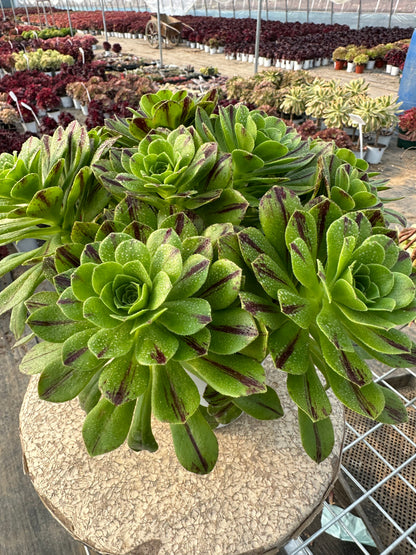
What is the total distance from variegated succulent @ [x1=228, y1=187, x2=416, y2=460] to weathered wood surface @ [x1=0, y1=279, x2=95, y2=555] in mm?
1338

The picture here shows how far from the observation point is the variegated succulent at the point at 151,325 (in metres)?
0.50

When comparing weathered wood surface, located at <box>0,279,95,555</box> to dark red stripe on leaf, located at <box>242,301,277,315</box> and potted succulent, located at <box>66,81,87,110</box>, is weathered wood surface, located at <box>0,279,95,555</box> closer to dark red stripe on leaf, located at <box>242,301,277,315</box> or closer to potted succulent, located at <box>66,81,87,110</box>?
dark red stripe on leaf, located at <box>242,301,277,315</box>

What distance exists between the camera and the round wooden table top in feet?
2.29

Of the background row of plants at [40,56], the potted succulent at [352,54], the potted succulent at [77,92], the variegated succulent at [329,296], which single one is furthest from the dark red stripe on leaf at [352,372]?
the potted succulent at [352,54]

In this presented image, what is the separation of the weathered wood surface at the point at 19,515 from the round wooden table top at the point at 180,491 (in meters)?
0.84

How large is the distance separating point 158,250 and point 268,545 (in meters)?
0.57

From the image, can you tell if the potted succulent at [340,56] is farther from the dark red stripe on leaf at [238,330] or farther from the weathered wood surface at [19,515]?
the dark red stripe on leaf at [238,330]

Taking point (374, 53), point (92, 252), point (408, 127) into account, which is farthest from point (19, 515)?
point (374, 53)

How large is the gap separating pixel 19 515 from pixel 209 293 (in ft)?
4.93

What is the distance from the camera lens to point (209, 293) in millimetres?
543

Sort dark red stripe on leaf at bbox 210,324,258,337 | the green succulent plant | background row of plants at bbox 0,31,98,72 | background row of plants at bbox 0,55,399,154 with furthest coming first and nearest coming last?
1. background row of plants at bbox 0,31,98,72
2. background row of plants at bbox 0,55,399,154
3. the green succulent plant
4. dark red stripe on leaf at bbox 210,324,258,337

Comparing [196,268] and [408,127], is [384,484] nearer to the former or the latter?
[196,268]

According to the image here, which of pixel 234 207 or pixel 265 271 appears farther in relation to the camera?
pixel 234 207

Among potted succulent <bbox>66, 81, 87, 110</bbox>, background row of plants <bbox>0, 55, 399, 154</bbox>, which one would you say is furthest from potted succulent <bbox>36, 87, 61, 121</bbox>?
potted succulent <bbox>66, 81, 87, 110</bbox>
